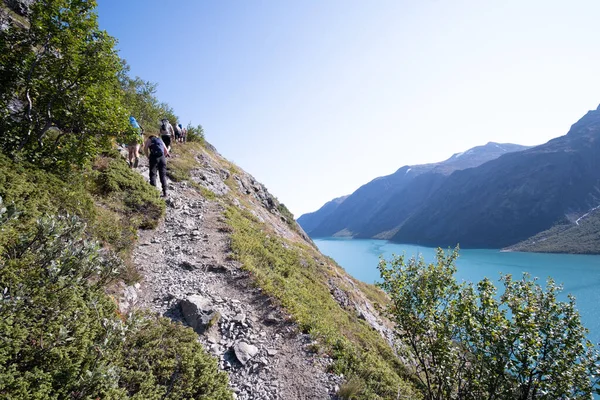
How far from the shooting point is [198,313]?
8031 mm

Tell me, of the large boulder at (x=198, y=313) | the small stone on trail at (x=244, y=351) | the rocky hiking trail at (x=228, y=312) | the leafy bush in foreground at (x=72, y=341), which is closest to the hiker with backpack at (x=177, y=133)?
the rocky hiking trail at (x=228, y=312)

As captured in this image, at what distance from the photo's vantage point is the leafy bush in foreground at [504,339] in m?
6.61

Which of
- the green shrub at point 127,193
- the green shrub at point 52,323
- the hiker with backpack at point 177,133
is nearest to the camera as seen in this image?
the green shrub at point 52,323

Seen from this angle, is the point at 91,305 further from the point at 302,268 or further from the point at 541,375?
the point at 302,268

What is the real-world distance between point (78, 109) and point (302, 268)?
12.6 metres

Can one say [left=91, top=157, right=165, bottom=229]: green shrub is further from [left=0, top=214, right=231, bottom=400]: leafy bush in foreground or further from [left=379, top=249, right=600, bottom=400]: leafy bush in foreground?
[left=379, top=249, right=600, bottom=400]: leafy bush in foreground

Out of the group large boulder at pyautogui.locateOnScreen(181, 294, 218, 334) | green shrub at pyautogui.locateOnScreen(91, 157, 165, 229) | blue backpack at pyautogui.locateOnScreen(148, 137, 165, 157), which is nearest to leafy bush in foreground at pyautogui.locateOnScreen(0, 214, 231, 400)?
large boulder at pyautogui.locateOnScreen(181, 294, 218, 334)

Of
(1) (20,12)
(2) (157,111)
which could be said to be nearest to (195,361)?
(1) (20,12)

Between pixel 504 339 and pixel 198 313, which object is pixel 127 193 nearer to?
pixel 198 313

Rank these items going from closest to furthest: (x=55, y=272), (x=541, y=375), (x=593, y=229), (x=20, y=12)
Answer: (x=55, y=272), (x=541, y=375), (x=20, y=12), (x=593, y=229)

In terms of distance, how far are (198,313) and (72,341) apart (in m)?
4.04

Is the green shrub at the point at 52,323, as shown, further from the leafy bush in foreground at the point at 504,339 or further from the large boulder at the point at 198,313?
the leafy bush in foreground at the point at 504,339

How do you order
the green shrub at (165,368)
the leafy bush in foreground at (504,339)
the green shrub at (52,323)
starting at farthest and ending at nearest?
the leafy bush in foreground at (504,339) < the green shrub at (165,368) < the green shrub at (52,323)

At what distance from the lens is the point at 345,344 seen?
8.84m
